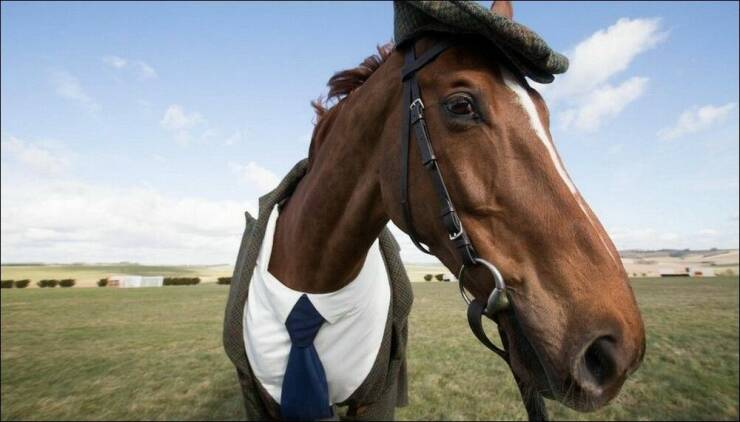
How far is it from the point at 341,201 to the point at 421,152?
0.69 metres

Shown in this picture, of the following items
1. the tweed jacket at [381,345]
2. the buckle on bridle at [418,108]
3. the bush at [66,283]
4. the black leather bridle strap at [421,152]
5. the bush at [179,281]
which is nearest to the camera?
the black leather bridle strap at [421,152]

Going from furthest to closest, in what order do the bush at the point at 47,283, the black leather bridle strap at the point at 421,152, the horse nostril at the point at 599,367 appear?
1. the bush at the point at 47,283
2. the black leather bridle strap at the point at 421,152
3. the horse nostril at the point at 599,367

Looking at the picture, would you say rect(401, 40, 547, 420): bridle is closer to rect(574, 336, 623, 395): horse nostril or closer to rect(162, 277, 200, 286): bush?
rect(574, 336, 623, 395): horse nostril

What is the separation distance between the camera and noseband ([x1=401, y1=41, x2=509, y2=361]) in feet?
3.93

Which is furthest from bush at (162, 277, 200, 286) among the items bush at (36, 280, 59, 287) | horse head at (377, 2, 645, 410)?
horse head at (377, 2, 645, 410)

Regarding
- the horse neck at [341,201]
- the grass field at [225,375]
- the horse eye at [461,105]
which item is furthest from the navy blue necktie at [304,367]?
the grass field at [225,375]

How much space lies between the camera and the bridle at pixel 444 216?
3.97 ft

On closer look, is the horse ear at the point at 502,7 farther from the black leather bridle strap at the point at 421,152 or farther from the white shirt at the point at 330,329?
the white shirt at the point at 330,329

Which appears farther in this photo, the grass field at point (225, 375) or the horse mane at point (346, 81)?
the grass field at point (225, 375)

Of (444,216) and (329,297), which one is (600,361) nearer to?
(444,216)

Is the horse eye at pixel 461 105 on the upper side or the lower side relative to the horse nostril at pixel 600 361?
upper

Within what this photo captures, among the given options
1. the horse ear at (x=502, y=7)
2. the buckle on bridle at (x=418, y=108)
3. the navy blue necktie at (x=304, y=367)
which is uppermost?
the horse ear at (x=502, y=7)

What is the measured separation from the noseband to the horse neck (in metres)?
0.14

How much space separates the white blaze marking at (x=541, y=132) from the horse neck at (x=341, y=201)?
1.66ft
